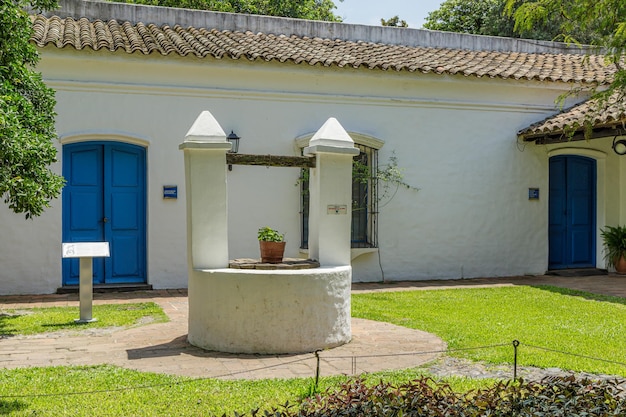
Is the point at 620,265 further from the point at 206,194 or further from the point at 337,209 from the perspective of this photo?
the point at 206,194

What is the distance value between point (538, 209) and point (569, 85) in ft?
8.22

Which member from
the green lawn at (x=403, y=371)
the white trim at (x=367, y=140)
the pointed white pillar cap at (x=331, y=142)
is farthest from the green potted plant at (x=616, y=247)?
the pointed white pillar cap at (x=331, y=142)

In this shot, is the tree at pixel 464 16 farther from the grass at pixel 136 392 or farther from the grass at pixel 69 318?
the grass at pixel 136 392

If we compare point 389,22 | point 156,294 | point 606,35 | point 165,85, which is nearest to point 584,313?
point 606,35

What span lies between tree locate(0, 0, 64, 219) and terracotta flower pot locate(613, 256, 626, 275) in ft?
34.7

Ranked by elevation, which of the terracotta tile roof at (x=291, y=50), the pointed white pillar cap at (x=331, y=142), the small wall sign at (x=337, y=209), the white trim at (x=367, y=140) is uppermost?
the terracotta tile roof at (x=291, y=50)

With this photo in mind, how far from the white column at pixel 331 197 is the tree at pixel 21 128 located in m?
2.95

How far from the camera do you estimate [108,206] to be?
11266 millimetres

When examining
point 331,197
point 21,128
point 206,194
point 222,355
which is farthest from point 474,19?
point 222,355

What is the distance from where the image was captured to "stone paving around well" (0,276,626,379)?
5.98 meters

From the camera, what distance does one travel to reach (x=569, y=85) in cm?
1348

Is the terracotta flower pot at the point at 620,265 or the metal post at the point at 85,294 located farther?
the terracotta flower pot at the point at 620,265

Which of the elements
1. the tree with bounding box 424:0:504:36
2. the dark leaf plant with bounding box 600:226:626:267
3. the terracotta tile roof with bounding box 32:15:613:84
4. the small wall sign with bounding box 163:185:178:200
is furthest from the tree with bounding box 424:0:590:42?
the small wall sign with bounding box 163:185:178:200

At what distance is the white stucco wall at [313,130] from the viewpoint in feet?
36.1
